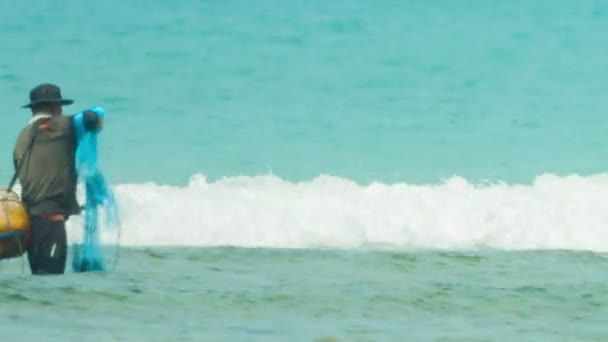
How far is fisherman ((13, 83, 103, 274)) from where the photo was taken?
12727 mm

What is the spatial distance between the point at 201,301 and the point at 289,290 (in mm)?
1022

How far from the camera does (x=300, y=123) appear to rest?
42.4 meters

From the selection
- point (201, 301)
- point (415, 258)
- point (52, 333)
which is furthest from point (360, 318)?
point (415, 258)

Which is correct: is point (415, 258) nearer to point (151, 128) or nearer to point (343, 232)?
point (343, 232)

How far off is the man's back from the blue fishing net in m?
0.14

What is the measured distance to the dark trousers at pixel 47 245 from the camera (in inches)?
502

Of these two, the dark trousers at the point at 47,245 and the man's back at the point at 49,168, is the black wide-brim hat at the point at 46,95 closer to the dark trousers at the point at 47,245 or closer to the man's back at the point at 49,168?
the man's back at the point at 49,168

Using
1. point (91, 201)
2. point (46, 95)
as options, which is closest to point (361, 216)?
point (91, 201)

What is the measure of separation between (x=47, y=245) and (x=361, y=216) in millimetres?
9187

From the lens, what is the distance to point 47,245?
504 inches

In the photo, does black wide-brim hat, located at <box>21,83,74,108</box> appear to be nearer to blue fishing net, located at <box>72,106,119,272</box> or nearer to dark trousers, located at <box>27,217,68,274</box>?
blue fishing net, located at <box>72,106,119,272</box>

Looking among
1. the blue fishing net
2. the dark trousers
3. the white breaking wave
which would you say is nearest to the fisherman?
the dark trousers

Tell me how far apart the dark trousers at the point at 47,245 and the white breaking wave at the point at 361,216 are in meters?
6.03

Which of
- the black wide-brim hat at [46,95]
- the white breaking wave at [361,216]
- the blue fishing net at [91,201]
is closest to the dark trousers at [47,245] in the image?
the blue fishing net at [91,201]
